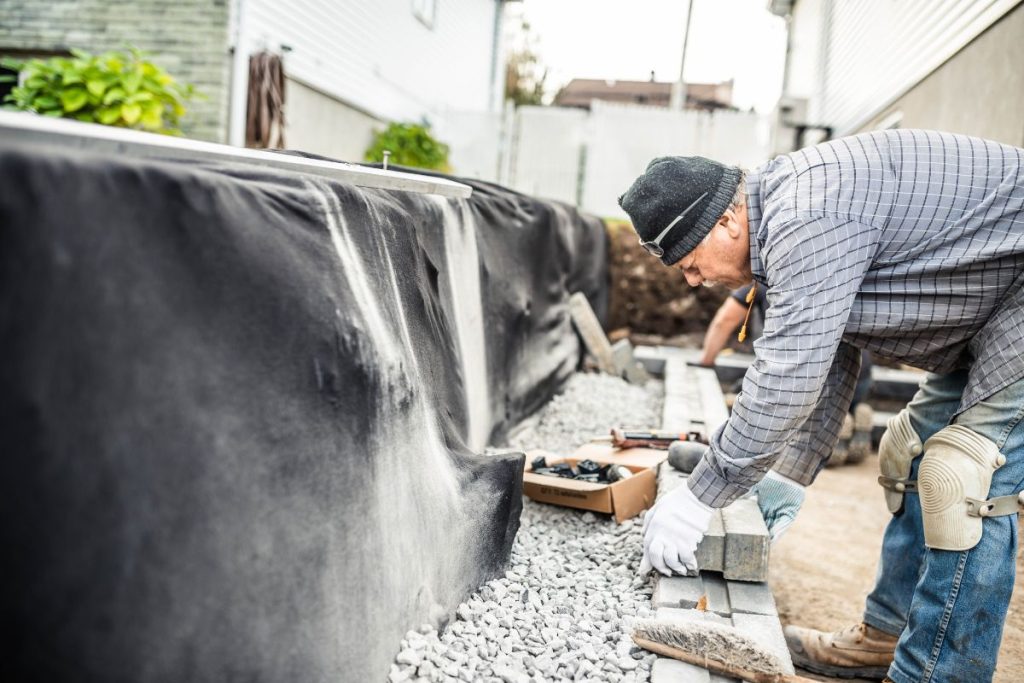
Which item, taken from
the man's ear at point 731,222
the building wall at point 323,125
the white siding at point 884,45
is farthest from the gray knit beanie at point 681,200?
the building wall at point 323,125

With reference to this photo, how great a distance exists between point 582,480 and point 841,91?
35.4 ft

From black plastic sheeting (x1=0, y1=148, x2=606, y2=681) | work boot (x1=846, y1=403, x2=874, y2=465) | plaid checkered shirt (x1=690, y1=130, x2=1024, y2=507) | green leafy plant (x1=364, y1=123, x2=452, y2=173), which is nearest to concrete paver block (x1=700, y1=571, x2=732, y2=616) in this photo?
plaid checkered shirt (x1=690, y1=130, x2=1024, y2=507)

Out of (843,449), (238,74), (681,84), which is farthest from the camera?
(681,84)

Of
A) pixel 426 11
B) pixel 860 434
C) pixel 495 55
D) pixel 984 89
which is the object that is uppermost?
pixel 495 55

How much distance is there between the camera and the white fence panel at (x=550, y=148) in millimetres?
15703

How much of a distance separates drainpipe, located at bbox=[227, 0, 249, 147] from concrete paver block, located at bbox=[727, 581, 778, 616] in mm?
7045

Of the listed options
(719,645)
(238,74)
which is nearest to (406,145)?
(238,74)

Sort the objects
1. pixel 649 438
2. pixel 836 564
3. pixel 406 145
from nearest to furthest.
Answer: pixel 649 438, pixel 836 564, pixel 406 145

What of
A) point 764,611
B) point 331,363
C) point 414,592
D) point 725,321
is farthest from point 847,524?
point 331,363

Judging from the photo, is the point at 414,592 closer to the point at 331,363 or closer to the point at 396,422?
the point at 396,422

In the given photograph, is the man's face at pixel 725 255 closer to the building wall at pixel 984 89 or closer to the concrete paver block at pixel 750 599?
the concrete paver block at pixel 750 599

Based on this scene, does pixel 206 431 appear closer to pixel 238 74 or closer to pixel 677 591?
pixel 677 591

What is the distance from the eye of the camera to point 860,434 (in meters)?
5.82

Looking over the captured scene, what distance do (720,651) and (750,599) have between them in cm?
51
